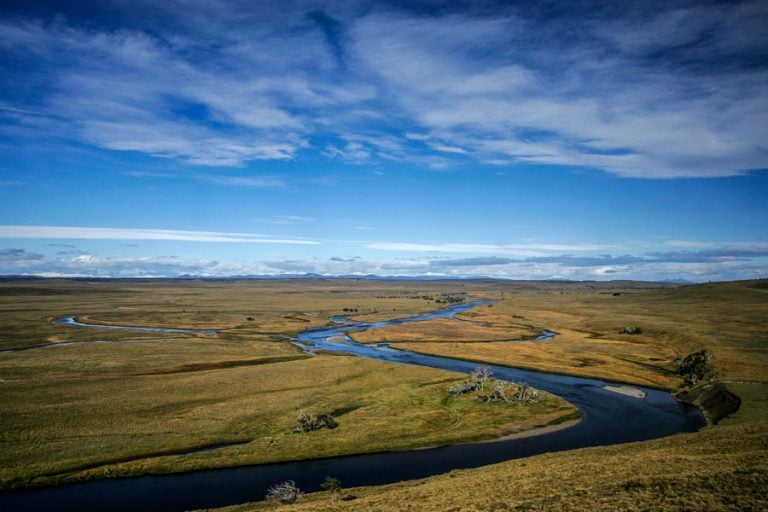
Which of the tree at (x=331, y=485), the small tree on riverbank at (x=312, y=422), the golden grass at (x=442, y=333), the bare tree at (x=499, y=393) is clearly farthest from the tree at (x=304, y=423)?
the golden grass at (x=442, y=333)

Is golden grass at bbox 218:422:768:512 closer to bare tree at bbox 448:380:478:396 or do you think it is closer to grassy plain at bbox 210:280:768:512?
grassy plain at bbox 210:280:768:512

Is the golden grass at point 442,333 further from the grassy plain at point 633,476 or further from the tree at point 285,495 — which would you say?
the tree at point 285,495

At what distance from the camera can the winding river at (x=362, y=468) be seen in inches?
1265

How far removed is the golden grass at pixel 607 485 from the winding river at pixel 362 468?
4016 mm

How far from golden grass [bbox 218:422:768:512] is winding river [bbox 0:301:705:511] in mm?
4016

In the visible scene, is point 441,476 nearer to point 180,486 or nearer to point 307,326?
point 180,486

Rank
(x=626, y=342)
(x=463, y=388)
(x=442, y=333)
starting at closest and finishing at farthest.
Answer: (x=463, y=388), (x=626, y=342), (x=442, y=333)

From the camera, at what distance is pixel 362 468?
125 ft

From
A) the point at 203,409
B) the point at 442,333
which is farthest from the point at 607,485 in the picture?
the point at 442,333

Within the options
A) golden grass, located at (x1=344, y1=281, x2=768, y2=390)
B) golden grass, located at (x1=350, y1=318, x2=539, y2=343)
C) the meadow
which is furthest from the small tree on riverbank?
golden grass, located at (x1=350, y1=318, x2=539, y2=343)

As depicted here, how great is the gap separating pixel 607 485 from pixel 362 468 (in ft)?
67.2

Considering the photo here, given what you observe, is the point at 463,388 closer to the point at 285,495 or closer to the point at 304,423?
the point at 304,423

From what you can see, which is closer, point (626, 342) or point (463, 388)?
point (463, 388)

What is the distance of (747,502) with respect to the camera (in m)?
19.4
